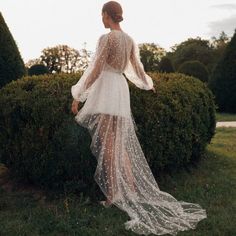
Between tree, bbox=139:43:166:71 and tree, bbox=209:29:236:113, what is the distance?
39.8 meters

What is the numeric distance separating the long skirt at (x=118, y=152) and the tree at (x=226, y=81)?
1176 cm

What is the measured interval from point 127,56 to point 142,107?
83cm

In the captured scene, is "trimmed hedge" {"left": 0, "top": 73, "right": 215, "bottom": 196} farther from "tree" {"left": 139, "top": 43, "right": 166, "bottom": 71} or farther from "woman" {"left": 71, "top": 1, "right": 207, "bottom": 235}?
"tree" {"left": 139, "top": 43, "right": 166, "bottom": 71}

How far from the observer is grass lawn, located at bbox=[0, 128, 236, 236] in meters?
4.89

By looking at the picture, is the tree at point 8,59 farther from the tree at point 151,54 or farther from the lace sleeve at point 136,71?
the tree at point 151,54

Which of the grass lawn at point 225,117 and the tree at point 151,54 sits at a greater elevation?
the tree at point 151,54

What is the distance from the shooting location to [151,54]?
64.1 meters

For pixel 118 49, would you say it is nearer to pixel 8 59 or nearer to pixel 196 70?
pixel 8 59

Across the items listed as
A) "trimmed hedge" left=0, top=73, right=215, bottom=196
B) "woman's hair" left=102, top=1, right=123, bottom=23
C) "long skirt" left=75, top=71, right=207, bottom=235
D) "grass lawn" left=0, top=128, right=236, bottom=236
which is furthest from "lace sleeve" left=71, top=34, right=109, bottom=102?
"grass lawn" left=0, top=128, right=236, bottom=236

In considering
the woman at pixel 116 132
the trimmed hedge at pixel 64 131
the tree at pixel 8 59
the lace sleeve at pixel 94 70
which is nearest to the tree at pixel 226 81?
the tree at pixel 8 59

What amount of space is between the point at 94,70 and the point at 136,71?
2.69 feet

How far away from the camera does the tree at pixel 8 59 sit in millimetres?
9461

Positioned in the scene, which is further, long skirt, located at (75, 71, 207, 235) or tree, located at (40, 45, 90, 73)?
tree, located at (40, 45, 90, 73)

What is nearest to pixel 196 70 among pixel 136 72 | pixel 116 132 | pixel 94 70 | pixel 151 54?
pixel 136 72
